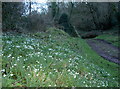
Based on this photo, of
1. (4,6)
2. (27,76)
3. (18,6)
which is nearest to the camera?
(27,76)

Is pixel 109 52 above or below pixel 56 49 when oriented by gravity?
below

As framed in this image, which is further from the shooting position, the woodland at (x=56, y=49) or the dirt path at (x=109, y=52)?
the dirt path at (x=109, y=52)

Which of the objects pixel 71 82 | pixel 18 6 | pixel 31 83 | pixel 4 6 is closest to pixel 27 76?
pixel 31 83

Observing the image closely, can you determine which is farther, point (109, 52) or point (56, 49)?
point (109, 52)

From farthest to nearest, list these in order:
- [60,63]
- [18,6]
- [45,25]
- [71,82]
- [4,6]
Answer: [45,25]
[18,6]
[4,6]
[60,63]
[71,82]

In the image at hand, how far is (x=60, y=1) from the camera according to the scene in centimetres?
3894

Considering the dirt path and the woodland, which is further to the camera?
the dirt path

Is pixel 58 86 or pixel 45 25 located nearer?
pixel 58 86

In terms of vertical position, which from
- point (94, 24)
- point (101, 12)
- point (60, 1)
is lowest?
point (94, 24)

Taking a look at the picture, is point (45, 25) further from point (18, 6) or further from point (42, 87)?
point (42, 87)

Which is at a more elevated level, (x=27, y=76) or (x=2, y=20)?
(x=2, y=20)

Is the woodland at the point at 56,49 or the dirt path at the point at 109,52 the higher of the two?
the woodland at the point at 56,49

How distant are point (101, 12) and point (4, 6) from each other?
2944 cm

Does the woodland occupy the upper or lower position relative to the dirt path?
upper
